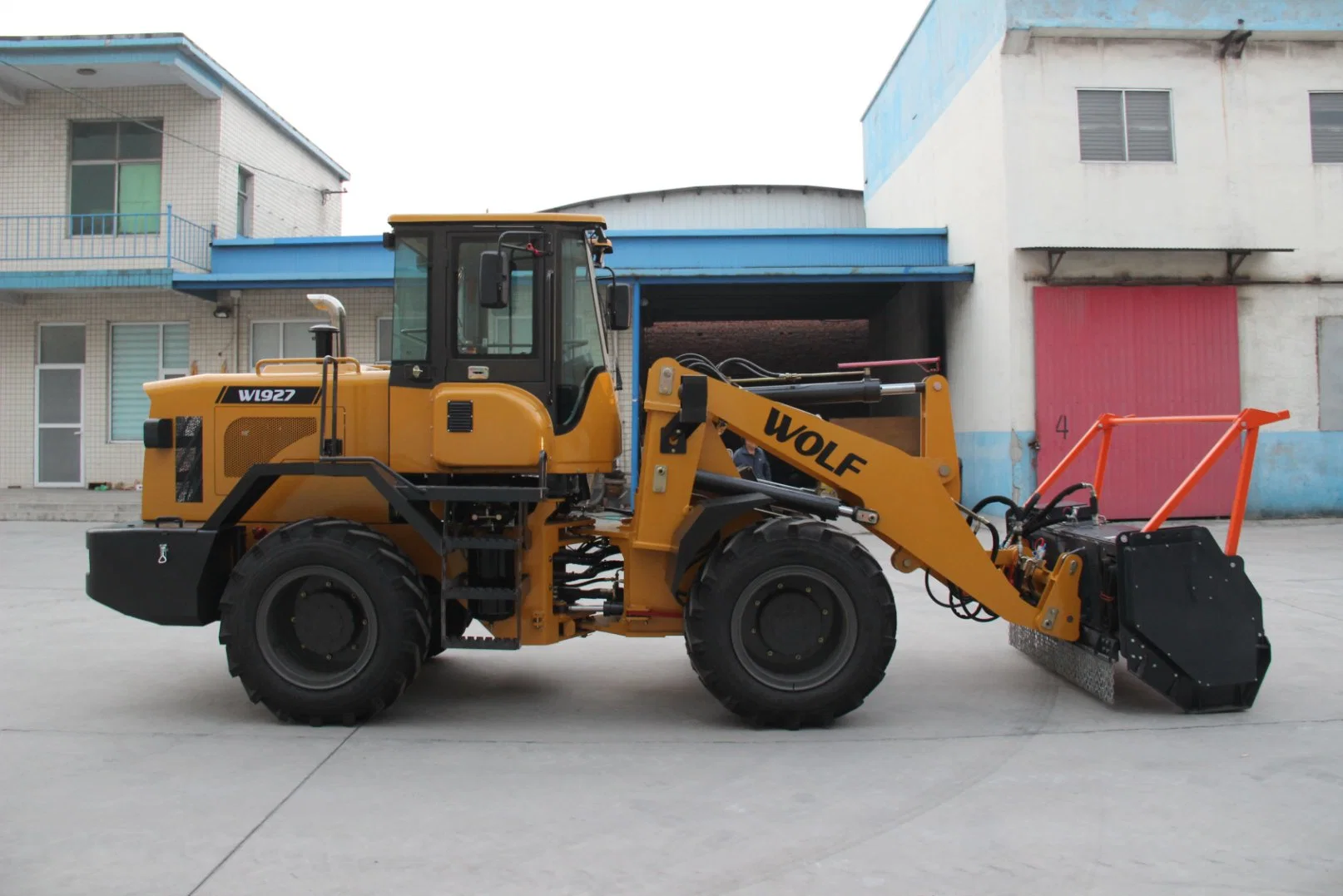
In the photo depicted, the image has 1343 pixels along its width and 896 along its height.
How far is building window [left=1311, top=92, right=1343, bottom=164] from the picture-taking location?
1570 cm

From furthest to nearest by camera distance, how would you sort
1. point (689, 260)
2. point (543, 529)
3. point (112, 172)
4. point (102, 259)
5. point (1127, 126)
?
1. point (112, 172)
2. point (102, 259)
3. point (689, 260)
4. point (1127, 126)
5. point (543, 529)

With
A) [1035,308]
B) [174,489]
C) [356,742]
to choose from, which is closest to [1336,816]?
[356,742]

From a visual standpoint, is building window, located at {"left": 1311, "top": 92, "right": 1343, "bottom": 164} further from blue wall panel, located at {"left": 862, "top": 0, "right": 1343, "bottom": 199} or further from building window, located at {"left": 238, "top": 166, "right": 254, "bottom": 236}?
building window, located at {"left": 238, "top": 166, "right": 254, "bottom": 236}

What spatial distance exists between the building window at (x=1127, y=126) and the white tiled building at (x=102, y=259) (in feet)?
42.6

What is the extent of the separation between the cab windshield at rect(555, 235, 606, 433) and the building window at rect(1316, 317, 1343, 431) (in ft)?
47.1

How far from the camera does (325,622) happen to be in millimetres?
5277

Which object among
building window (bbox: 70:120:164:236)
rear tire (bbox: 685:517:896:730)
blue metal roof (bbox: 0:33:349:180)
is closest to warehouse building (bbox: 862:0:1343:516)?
rear tire (bbox: 685:517:896:730)

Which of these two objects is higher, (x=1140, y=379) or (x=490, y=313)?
(x=1140, y=379)

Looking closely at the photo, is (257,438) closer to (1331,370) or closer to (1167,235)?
(1167,235)

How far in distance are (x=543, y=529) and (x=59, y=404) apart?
1714 cm

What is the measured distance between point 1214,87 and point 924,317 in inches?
233

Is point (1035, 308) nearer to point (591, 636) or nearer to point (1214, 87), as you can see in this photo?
point (1214, 87)

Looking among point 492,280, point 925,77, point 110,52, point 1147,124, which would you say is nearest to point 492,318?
point 492,280

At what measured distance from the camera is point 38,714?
5.52 meters
